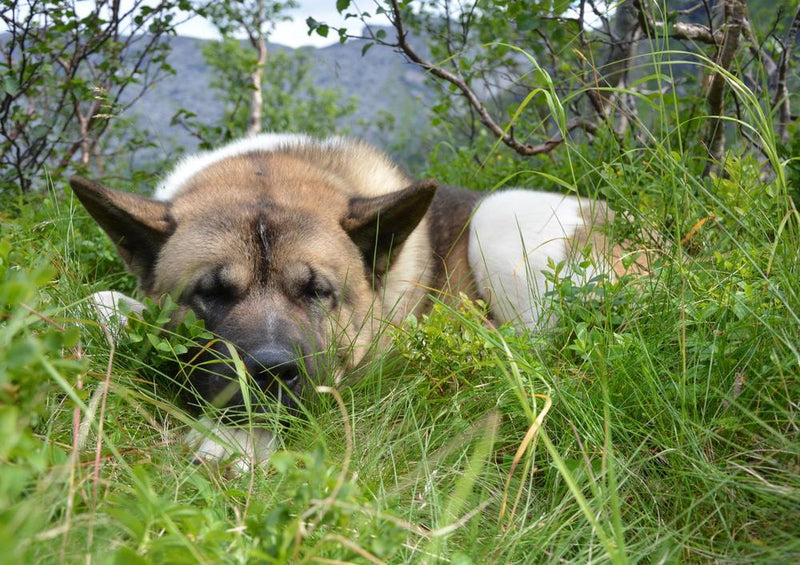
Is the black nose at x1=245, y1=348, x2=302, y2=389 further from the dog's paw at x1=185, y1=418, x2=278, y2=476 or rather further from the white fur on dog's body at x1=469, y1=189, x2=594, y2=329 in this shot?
the white fur on dog's body at x1=469, y1=189, x2=594, y2=329

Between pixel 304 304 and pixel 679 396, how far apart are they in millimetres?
1549

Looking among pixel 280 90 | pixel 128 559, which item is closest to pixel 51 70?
pixel 128 559

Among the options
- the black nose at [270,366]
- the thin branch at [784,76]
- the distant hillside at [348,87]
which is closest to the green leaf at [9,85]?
the black nose at [270,366]

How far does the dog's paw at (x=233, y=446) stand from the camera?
2.10 m

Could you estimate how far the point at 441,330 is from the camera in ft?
8.91

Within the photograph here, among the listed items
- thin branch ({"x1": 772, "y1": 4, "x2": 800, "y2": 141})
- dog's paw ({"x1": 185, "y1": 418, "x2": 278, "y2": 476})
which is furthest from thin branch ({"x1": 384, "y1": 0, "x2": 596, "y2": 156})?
dog's paw ({"x1": 185, "y1": 418, "x2": 278, "y2": 476})

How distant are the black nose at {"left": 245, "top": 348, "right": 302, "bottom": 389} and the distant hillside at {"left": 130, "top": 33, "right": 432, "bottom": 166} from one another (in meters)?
12.7

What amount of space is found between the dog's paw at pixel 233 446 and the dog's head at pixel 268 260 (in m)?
0.20

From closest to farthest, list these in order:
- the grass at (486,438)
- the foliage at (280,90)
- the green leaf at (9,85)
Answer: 1. the grass at (486,438)
2. the green leaf at (9,85)
3. the foliage at (280,90)

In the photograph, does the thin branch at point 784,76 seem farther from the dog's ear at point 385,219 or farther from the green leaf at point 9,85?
the green leaf at point 9,85

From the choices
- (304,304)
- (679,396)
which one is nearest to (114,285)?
(304,304)

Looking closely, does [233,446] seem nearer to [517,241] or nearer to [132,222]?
[132,222]

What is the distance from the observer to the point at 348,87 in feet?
85.0

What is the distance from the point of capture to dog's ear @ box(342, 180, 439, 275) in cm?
314
